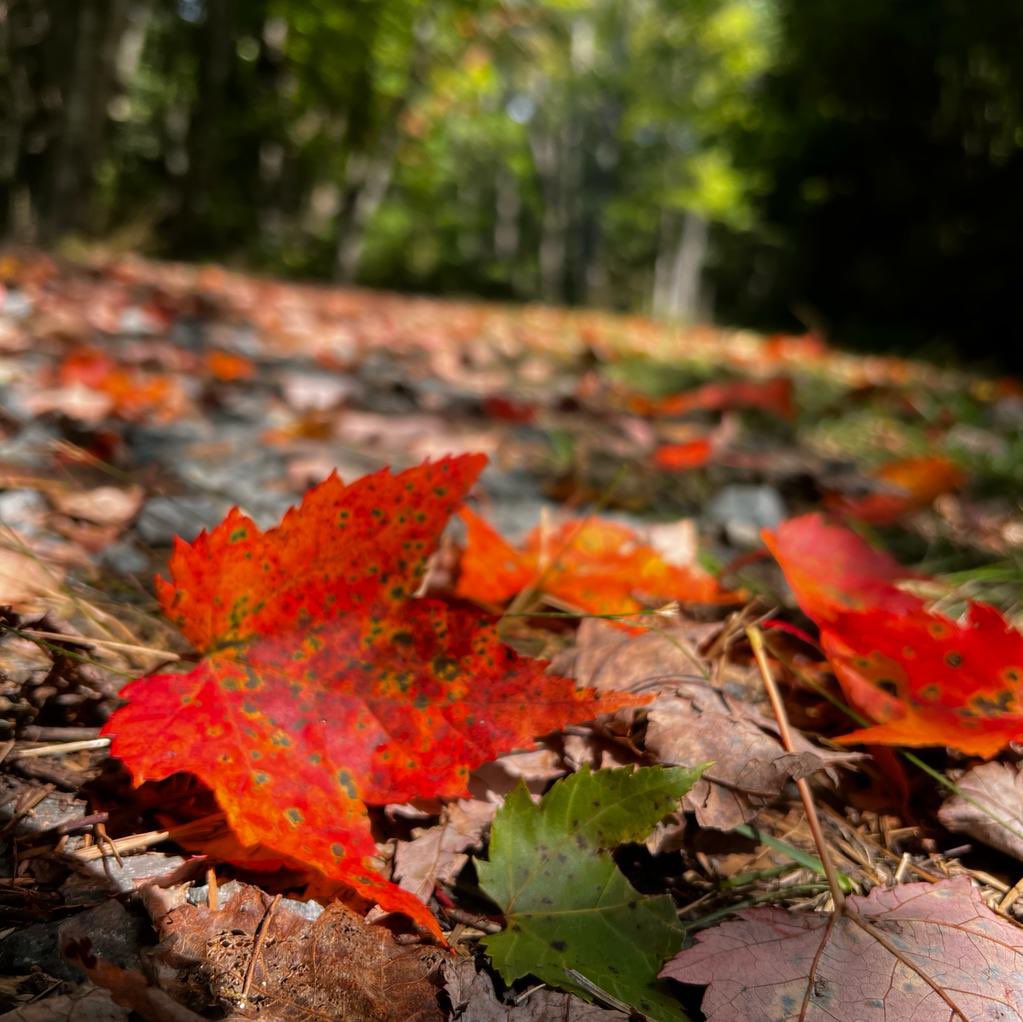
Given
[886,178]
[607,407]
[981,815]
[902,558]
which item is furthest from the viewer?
[886,178]

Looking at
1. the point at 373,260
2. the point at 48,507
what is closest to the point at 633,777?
the point at 48,507

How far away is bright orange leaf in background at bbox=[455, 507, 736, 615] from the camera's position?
34.8 inches

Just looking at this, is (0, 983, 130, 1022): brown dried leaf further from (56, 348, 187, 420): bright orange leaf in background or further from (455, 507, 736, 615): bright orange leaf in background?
(56, 348, 187, 420): bright orange leaf in background

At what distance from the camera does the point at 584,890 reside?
1.80 ft

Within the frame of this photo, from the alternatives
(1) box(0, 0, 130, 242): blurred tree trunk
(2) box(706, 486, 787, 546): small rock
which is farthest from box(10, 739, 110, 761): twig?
(1) box(0, 0, 130, 242): blurred tree trunk

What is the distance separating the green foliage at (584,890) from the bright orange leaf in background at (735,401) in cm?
191

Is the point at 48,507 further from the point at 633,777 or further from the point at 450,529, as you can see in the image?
the point at 633,777

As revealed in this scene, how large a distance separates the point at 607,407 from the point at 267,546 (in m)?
1.94

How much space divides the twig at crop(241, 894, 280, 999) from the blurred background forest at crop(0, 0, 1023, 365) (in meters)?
3.75

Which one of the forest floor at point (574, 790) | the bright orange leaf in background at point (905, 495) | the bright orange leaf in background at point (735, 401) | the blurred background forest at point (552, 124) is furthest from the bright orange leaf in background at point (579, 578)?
the blurred background forest at point (552, 124)

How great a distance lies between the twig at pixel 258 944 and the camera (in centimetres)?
48

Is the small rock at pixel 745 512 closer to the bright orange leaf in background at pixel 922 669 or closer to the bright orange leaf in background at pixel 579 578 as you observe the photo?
the bright orange leaf in background at pixel 579 578

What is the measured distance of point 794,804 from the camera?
0.70 meters

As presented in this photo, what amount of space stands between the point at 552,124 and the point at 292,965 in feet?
61.6
